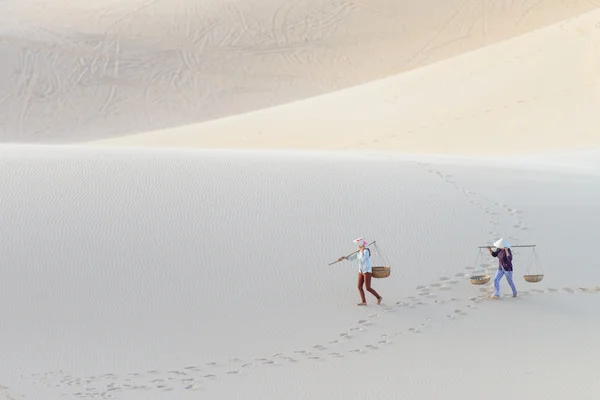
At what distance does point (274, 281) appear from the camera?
11.2 metres

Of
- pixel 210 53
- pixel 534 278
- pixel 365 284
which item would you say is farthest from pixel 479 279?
pixel 210 53

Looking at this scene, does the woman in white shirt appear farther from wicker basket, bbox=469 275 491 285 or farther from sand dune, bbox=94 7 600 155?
sand dune, bbox=94 7 600 155

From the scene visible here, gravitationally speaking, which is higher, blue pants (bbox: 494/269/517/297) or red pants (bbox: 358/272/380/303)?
red pants (bbox: 358/272/380/303)

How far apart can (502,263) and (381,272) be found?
4.61ft

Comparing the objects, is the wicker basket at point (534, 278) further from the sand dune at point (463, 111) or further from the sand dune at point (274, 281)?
the sand dune at point (463, 111)

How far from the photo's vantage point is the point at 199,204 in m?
12.9

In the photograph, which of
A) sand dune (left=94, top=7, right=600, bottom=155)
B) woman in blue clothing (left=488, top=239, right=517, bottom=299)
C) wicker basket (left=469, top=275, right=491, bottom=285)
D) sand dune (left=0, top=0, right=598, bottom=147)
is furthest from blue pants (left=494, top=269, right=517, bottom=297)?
sand dune (left=0, top=0, right=598, bottom=147)

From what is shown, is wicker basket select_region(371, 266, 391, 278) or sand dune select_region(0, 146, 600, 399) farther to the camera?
wicker basket select_region(371, 266, 391, 278)

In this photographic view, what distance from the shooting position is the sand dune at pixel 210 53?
117ft

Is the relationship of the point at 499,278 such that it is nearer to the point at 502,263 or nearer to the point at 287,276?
the point at 502,263

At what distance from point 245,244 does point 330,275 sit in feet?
3.71

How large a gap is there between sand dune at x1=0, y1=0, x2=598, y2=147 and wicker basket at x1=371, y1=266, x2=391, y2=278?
23651 mm

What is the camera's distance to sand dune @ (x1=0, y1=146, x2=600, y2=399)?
31.0 ft

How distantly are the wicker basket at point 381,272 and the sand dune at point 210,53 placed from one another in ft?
77.6
